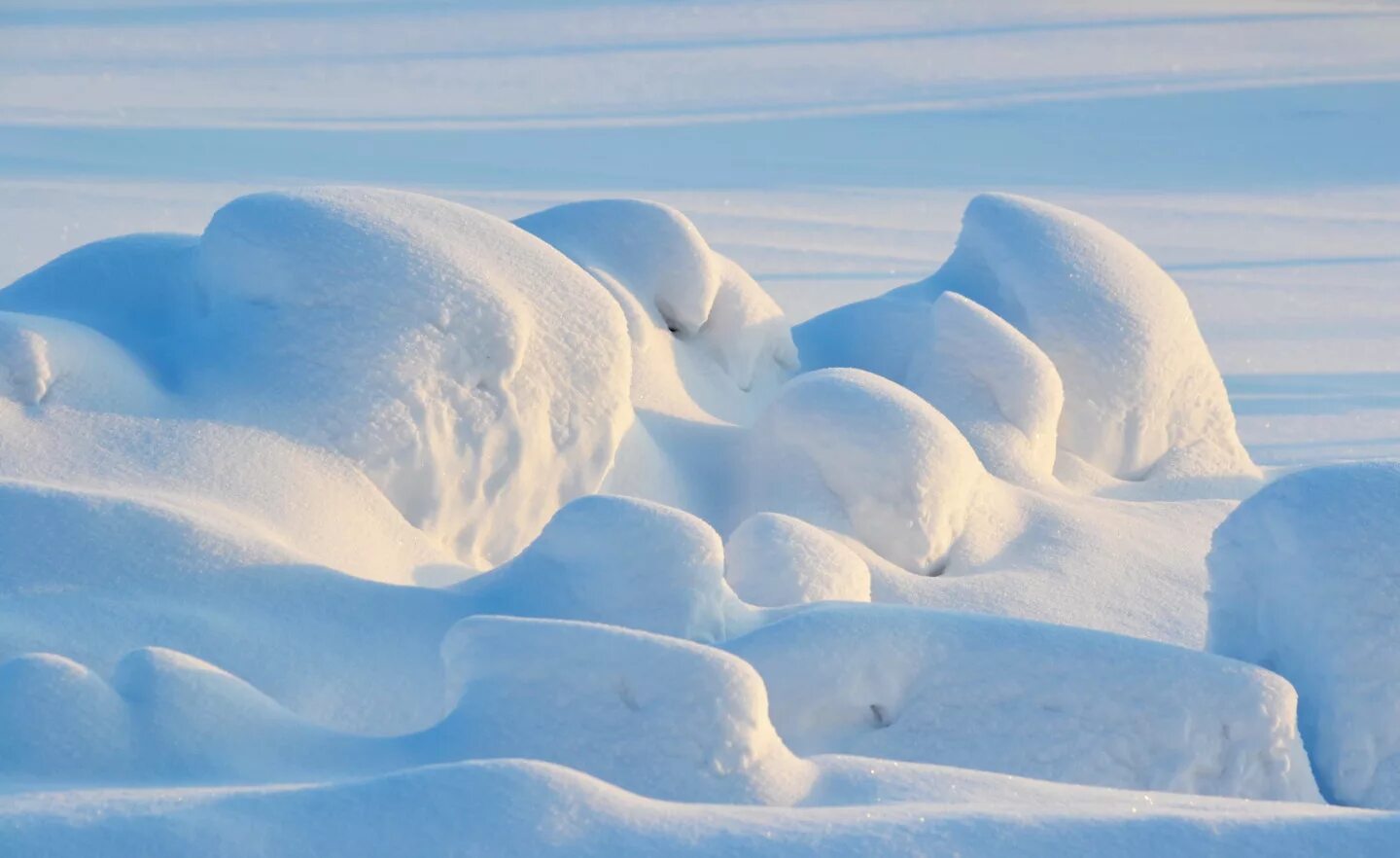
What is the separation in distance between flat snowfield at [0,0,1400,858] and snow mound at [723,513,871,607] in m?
0.02

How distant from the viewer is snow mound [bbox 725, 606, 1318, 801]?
144 inches

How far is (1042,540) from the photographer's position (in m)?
5.57

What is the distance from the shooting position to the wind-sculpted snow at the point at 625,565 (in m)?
2.64

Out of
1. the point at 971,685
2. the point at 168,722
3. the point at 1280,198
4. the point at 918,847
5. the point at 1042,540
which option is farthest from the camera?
the point at 1280,198

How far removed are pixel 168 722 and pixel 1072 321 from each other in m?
4.10

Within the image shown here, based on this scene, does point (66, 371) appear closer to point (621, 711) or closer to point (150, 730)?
point (150, 730)

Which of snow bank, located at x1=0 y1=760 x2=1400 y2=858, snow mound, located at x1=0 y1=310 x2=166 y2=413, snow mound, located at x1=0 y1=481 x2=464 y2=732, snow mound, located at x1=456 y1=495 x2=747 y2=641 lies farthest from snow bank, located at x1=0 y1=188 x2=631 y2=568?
snow bank, located at x1=0 y1=760 x2=1400 y2=858

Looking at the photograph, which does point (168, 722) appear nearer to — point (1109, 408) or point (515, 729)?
point (515, 729)

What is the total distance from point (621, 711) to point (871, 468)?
2304 millimetres

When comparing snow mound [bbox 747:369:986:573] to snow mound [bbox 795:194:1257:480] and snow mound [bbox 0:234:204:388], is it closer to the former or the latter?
snow mound [bbox 795:194:1257:480]

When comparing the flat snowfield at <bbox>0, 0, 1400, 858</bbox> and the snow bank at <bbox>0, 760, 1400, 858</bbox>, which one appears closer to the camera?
the snow bank at <bbox>0, 760, 1400, 858</bbox>

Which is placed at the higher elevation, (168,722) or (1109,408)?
(168,722)

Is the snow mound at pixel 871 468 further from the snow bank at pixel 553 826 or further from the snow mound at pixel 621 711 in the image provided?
the snow bank at pixel 553 826

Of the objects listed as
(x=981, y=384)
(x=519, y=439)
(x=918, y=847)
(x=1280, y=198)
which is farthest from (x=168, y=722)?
(x=1280, y=198)
